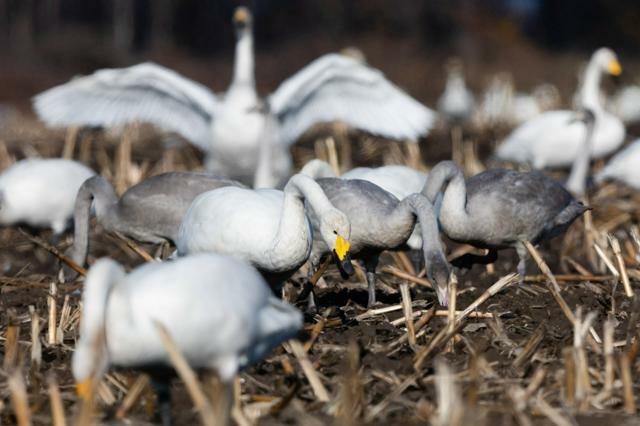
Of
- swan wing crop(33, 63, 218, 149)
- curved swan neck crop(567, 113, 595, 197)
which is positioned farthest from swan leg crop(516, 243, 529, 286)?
swan wing crop(33, 63, 218, 149)

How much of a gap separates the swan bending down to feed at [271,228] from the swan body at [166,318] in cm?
115

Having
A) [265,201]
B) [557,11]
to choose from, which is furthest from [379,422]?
[557,11]

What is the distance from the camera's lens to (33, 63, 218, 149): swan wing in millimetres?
9266

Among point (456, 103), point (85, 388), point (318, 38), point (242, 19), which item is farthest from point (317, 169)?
point (318, 38)

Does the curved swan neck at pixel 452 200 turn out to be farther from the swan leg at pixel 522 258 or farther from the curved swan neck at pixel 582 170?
the curved swan neck at pixel 582 170

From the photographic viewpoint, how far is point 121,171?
10039mm

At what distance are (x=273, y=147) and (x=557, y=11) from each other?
120 ft

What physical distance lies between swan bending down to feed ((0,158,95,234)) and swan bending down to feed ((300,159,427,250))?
2203 mm

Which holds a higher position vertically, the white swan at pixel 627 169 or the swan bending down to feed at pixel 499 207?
the swan bending down to feed at pixel 499 207

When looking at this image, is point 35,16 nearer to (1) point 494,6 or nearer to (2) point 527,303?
(1) point 494,6

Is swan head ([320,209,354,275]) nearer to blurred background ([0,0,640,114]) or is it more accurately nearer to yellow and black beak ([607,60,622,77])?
yellow and black beak ([607,60,622,77])

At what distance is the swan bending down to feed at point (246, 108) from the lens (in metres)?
9.26

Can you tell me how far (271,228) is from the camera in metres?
5.23

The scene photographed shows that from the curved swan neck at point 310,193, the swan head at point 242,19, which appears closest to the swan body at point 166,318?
the curved swan neck at point 310,193
